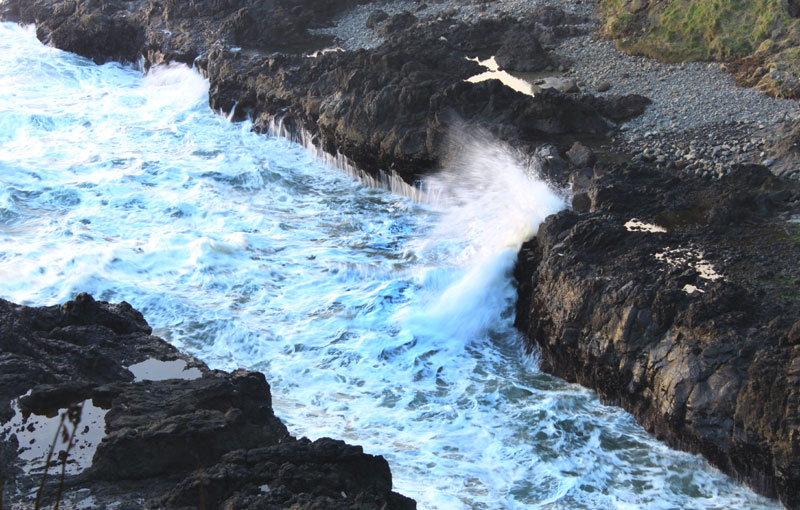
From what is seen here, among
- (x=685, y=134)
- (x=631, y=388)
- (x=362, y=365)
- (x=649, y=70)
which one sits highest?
(x=649, y=70)

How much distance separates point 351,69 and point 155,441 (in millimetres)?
11317

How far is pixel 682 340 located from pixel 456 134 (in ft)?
22.8

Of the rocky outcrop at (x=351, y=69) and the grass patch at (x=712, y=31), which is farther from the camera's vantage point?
the grass patch at (x=712, y=31)

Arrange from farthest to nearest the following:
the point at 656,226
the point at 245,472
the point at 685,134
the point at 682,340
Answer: the point at 685,134, the point at 656,226, the point at 682,340, the point at 245,472

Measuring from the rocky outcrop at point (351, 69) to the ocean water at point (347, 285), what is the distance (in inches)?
27.6

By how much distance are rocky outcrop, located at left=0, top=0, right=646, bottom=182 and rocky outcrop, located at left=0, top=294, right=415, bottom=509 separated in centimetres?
757

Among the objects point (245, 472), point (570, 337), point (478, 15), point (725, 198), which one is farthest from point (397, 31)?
point (245, 472)

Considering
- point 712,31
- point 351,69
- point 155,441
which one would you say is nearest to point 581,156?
point 351,69

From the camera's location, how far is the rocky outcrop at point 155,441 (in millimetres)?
5691

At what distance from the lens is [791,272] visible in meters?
8.55

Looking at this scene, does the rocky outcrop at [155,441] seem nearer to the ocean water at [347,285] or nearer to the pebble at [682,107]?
the ocean water at [347,285]

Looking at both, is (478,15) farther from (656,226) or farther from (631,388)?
(631,388)

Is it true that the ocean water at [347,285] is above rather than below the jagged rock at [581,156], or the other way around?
below

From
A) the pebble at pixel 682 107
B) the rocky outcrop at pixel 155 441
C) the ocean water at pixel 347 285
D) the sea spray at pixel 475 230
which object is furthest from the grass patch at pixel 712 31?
the rocky outcrop at pixel 155 441
